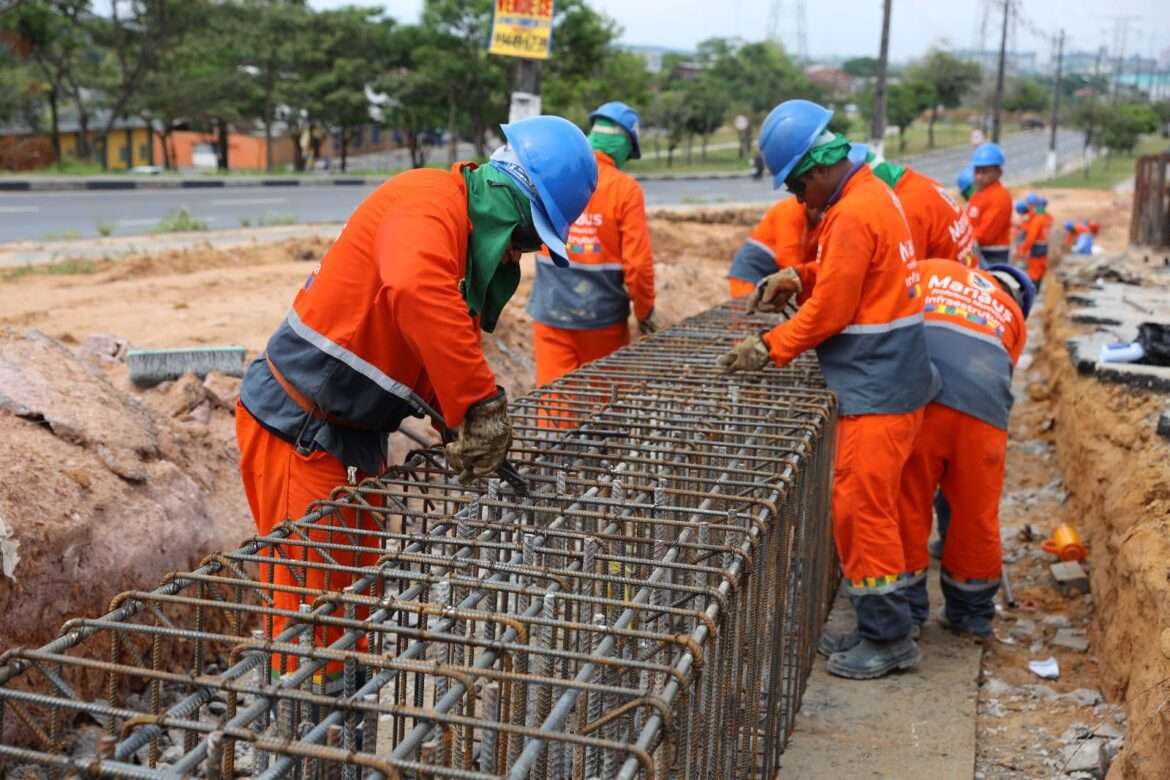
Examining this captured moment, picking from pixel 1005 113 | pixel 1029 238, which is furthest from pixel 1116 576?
pixel 1005 113

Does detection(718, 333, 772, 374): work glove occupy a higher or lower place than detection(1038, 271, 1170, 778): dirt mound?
higher

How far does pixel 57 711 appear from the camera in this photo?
217 centimetres

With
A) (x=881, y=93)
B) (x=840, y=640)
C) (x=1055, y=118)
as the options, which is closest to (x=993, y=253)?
(x=840, y=640)

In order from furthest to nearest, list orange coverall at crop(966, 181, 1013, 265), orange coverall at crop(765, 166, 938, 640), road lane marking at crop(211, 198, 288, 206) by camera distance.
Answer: road lane marking at crop(211, 198, 288, 206)
orange coverall at crop(966, 181, 1013, 265)
orange coverall at crop(765, 166, 938, 640)

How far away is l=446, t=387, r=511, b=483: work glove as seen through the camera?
3.27 metres

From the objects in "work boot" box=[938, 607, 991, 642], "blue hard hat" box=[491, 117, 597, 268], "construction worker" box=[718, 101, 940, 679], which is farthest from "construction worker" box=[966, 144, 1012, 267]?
"blue hard hat" box=[491, 117, 597, 268]

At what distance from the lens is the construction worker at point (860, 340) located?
4.59m

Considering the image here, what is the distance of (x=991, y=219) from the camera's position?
35.0 ft

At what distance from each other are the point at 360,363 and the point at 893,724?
257 cm

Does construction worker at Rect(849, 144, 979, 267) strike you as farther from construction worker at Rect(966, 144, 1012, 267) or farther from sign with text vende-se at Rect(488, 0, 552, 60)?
sign with text vende-se at Rect(488, 0, 552, 60)

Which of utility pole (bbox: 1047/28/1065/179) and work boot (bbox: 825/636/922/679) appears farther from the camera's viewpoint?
utility pole (bbox: 1047/28/1065/179)

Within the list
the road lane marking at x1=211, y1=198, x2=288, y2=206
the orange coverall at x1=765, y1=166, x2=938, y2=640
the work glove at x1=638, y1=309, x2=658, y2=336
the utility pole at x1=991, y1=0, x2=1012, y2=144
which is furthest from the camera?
the utility pole at x1=991, y1=0, x2=1012, y2=144

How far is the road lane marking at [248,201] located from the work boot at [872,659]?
19.7 m

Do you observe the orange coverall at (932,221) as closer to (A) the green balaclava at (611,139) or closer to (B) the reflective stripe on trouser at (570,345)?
(A) the green balaclava at (611,139)
